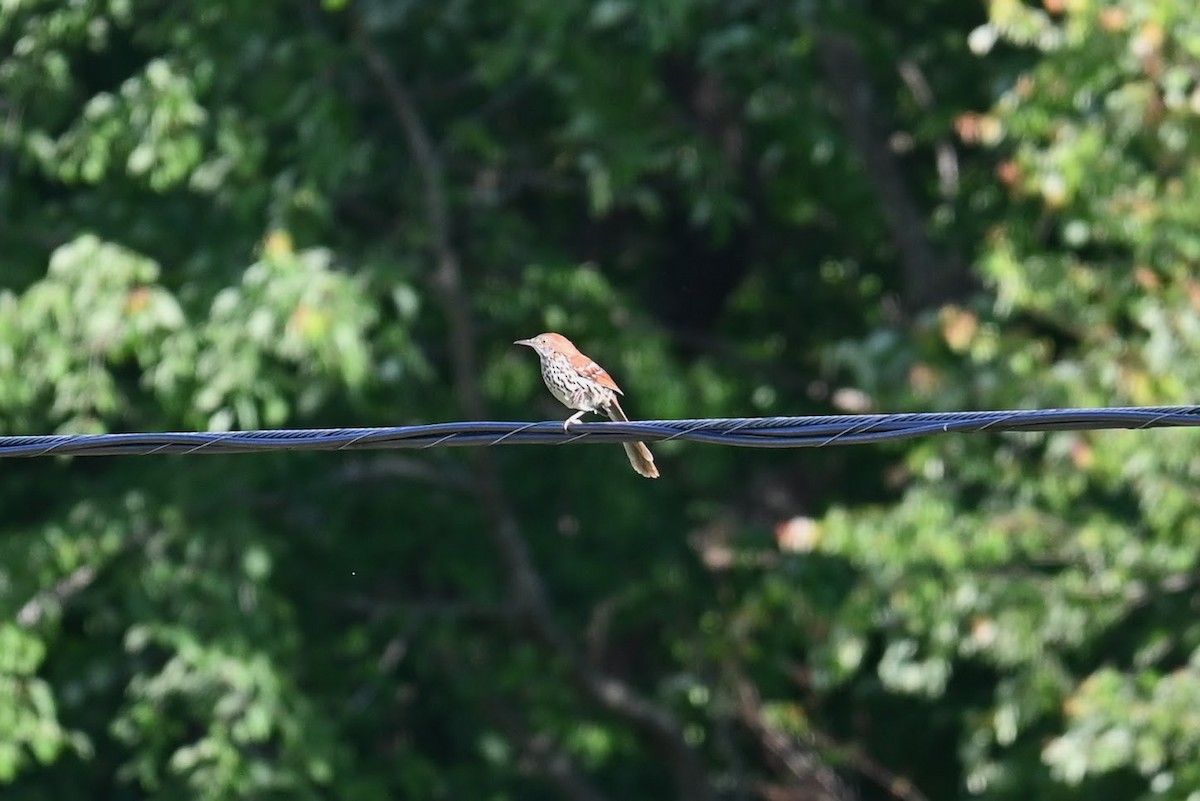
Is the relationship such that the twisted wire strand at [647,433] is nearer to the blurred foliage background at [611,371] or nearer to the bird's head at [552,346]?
the bird's head at [552,346]

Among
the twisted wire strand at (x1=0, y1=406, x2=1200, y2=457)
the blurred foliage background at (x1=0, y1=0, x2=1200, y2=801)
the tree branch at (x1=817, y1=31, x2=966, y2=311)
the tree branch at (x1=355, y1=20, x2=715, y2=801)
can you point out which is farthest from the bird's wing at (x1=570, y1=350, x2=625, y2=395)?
the tree branch at (x1=817, y1=31, x2=966, y2=311)

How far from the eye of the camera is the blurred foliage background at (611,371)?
934 cm

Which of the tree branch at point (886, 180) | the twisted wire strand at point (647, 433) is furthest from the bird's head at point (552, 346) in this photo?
the tree branch at point (886, 180)

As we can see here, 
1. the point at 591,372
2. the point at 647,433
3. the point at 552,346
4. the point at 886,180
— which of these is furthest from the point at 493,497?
the point at 647,433

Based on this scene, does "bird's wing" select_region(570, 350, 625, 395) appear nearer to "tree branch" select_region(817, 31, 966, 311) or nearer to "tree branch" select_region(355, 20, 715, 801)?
"tree branch" select_region(355, 20, 715, 801)

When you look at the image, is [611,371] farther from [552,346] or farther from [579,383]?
[579,383]

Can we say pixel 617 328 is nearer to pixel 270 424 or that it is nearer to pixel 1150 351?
pixel 270 424

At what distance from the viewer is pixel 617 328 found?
10805 millimetres

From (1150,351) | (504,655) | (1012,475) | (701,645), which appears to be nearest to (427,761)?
(504,655)

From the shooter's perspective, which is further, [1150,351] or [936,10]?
[936,10]

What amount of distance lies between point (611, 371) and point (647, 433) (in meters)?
5.76

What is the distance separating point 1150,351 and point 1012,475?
2.97 feet

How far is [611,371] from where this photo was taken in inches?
418

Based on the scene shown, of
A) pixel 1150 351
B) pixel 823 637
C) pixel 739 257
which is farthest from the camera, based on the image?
pixel 739 257
